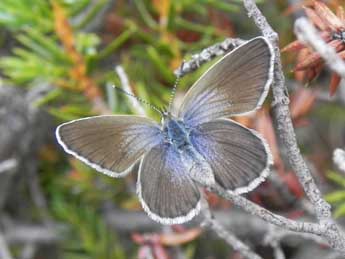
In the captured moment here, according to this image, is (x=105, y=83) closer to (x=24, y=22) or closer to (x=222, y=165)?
(x=24, y=22)

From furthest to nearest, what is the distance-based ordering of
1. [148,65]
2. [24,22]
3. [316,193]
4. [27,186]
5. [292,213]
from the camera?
1. [27,186]
2. [148,65]
3. [292,213]
4. [24,22]
5. [316,193]

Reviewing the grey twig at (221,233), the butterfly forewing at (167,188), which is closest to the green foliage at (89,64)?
the butterfly forewing at (167,188)

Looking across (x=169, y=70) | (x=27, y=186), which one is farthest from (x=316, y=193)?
(x=27, y=186)

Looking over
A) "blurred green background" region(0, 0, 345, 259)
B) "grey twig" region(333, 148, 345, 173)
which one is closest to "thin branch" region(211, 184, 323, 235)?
"grey twig" region(333, 148, 345, 173)

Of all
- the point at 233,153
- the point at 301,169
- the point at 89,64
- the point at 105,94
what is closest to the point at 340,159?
the point at 301,169

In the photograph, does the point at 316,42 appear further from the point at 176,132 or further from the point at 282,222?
the point at 176,132

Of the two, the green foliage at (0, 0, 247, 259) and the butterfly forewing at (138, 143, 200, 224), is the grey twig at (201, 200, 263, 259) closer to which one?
the butterfly forewing at (138, 143, 200, 224)

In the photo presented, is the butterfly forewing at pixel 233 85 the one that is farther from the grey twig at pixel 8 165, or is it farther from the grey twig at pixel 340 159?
the grey twig at pixel 8 165
